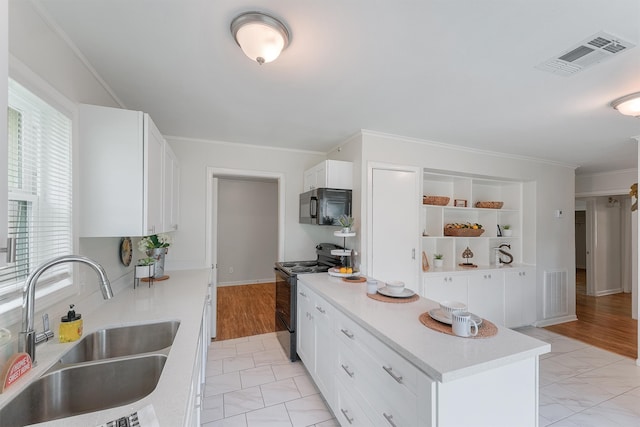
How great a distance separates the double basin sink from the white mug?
1.37m

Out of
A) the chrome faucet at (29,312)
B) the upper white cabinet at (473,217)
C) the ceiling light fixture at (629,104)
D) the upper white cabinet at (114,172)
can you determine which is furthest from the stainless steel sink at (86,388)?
the ceiling light fixture at (629,104)

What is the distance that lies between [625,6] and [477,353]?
5.44ft

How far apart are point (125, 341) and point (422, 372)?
156 cm

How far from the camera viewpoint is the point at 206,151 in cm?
329

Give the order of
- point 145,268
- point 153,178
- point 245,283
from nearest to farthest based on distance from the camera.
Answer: point 153,178 → point 145,268 → point 245,283

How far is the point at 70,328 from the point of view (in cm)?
125

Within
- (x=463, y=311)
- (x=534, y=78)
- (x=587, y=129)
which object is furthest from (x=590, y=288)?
(x=463, y=311)

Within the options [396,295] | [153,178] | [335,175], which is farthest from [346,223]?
[153,178]

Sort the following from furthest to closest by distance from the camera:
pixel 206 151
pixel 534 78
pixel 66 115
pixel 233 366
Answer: pixel 206 151 < pixel 233 366 < pixel 534 78 < pixel 66 115

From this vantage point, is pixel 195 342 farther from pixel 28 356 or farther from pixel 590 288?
pixel 590 288

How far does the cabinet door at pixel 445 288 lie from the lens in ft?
10.8

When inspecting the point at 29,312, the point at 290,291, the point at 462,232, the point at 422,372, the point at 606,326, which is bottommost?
the point at 606,326

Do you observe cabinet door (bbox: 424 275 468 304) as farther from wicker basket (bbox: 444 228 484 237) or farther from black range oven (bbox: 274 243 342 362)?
black range oven (bbox: 274 243 342 362)

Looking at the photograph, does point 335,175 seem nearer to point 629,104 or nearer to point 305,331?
point 305,331
